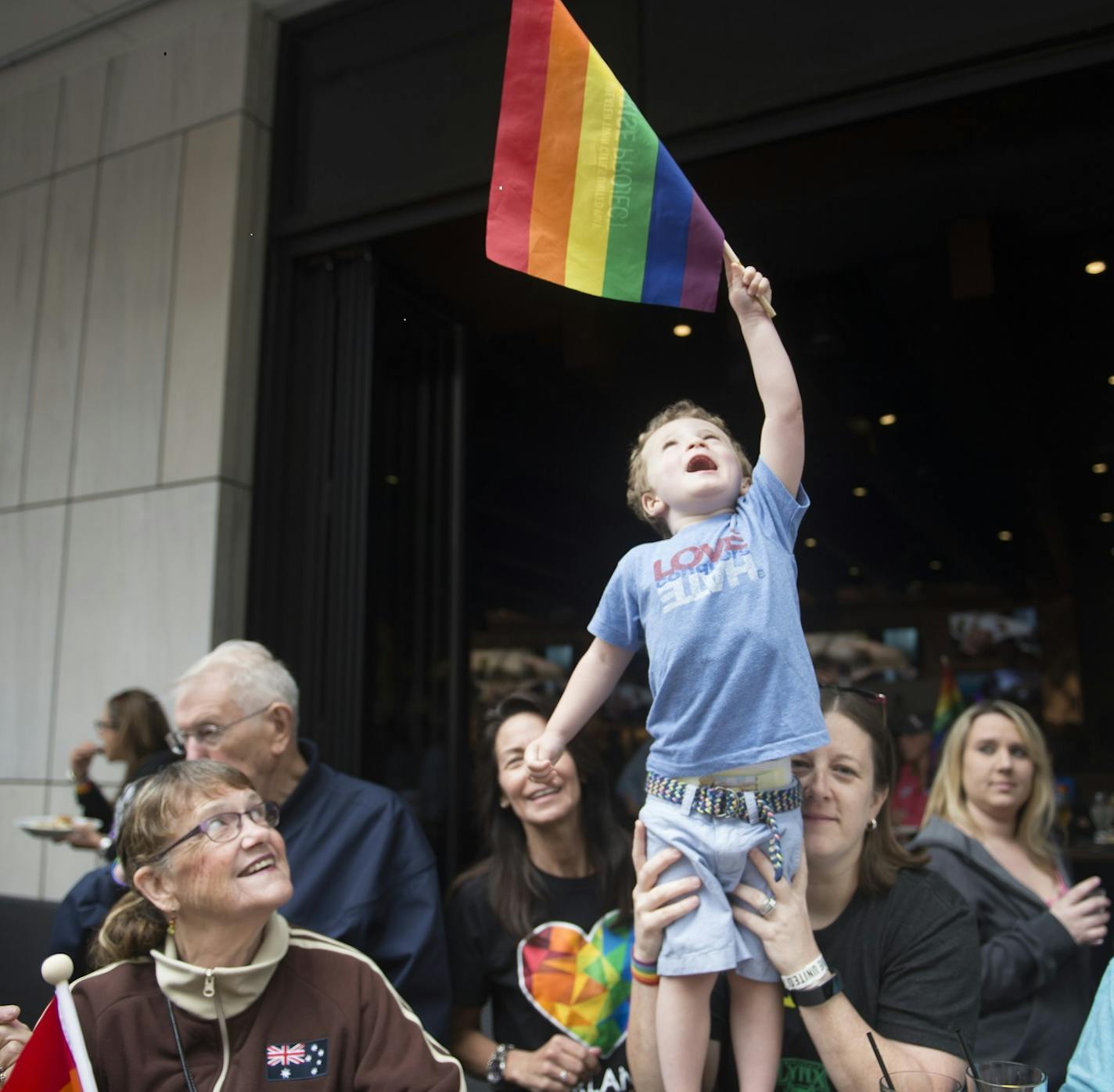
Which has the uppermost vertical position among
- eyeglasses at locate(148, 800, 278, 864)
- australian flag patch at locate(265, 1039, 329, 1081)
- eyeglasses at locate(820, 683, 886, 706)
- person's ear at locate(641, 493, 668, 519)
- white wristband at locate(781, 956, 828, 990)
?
person's ear at locate(641, 493, 668, 519)

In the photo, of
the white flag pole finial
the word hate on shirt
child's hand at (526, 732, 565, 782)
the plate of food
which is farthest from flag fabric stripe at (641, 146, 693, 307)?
the plate of food

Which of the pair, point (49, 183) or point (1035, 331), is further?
point (1035, 331)

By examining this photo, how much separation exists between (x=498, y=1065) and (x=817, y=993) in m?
0.91

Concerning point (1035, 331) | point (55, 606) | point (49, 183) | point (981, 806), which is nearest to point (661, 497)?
point (981, 806)

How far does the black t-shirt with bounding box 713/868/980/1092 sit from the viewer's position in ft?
5.60

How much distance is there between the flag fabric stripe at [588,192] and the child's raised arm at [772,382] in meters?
0.10

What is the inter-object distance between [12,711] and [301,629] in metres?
1.28

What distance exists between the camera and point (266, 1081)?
171cm

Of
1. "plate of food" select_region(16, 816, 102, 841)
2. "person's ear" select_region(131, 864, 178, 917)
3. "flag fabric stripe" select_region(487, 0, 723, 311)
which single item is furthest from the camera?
"plate of food" select_region(16, 816, 102, 841)

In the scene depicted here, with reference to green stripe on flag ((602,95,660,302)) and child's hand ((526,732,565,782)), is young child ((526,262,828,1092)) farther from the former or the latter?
green stripe on flag ((602,95,660,302))

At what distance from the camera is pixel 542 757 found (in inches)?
59.5

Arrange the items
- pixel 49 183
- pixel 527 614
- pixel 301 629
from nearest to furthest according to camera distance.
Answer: pixel 301 629, pixel 49 183, pixel 527 614

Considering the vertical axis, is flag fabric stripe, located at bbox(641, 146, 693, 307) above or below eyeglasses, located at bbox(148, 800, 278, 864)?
above

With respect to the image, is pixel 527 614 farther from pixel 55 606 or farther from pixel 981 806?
pixel 981 806
